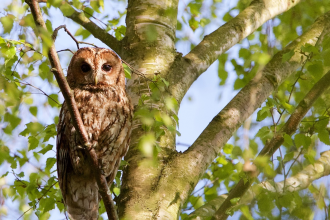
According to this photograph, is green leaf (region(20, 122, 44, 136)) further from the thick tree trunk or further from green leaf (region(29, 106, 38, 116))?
the thick tree trunk

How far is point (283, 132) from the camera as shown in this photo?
227 centimetres

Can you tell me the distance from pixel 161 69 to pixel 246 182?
0.99 m

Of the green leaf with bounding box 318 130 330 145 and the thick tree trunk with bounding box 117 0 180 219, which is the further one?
the green leaf with bounding box 318 130 330 145

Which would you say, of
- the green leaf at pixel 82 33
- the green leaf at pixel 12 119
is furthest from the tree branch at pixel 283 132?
the green leaf at pixel 82 33

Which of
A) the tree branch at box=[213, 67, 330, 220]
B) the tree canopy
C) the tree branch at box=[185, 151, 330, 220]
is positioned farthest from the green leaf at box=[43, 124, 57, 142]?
the tree branch at box=[213, 67, 330, 220]

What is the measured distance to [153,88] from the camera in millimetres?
2350

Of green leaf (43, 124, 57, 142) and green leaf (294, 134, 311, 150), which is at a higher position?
green leaf (43, 124, 57, 142)

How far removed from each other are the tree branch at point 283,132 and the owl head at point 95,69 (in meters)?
1.15

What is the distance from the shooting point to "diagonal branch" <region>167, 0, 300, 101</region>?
2746 mm

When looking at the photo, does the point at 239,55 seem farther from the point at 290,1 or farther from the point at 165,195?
the point at 165,195

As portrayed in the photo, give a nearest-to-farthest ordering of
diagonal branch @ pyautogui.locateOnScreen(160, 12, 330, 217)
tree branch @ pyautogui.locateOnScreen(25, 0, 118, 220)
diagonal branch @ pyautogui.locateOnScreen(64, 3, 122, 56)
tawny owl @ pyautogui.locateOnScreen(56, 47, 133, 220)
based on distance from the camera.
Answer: tree branch @ pyautogui.locateOnScreen(25, 0, 118, 220)
diagonal branch @ pyautogui.locateOnScreen(160, 12, 330, 217)
tawny owl @ pyautogui.locateOnScreen(56, 47, 133, 220)
diagonal branch @ pyautogui.locateOnScreen(64, 3, 122, 56)

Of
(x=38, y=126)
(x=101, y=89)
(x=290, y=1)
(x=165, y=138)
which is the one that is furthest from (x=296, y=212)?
(x=290, y=1)

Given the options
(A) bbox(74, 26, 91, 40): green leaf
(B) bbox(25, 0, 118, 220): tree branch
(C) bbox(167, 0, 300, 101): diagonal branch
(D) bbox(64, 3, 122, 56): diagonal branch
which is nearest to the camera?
(B) bbox(25, 0, 118, 220): tree branch

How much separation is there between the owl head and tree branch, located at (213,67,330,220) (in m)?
1.15
